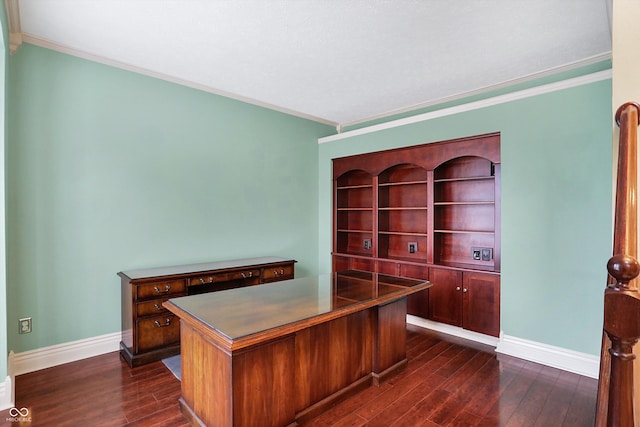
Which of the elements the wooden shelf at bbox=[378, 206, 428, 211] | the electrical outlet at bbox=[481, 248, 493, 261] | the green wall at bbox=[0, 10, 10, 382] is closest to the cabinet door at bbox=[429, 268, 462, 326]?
the electrical outlet at bbox=[481, 248, 493, 261]

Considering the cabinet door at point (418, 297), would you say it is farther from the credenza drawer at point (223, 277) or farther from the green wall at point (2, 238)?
the green wall at point (2, 238)

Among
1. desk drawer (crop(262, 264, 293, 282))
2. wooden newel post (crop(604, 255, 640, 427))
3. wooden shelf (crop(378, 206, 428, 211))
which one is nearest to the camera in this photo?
wooden newel post (crop(604, 255, 640, 427))

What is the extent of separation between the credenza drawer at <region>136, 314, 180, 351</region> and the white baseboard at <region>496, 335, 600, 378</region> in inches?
126

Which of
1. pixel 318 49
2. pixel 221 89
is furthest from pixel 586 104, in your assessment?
pixel 221 89

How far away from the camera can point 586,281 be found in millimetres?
2836

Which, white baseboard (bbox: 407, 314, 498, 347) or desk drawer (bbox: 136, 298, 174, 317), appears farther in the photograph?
white baseboard (bbox: 407, 314, 498, 347)

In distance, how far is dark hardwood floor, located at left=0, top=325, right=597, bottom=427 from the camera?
7.18 ft

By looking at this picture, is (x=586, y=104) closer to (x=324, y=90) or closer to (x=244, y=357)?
(x=324, y=90)

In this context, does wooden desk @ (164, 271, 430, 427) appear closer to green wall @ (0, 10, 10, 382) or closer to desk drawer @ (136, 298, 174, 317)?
desk drawer @ (136, 298, 174, 317)

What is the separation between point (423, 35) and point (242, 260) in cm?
309

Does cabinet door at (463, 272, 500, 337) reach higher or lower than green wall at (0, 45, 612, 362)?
lower

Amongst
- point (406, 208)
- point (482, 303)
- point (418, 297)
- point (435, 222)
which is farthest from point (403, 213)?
point (482, 303)

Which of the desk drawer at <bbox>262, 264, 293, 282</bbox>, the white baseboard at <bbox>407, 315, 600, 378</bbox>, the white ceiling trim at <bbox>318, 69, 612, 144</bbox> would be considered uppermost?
the white ceiling trim at <bbox>318, 69, 612, 144</bbox>

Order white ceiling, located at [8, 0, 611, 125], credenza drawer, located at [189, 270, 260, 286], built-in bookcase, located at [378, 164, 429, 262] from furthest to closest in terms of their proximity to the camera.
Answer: built-in bookcase, located at [378, 164, 429, 262], credenza drawer, located at [189, 270, 260, 286], white ceiling, located at [8, 0, 611, 125]
